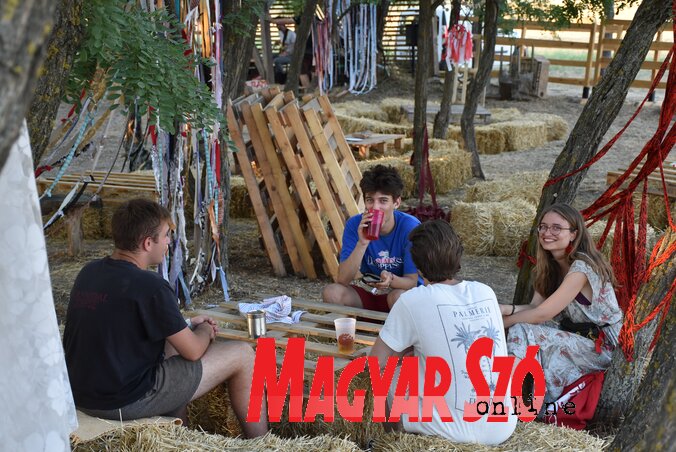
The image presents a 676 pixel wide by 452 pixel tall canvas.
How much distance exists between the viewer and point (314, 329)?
360 centimetres

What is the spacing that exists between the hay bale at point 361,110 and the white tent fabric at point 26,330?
482 inches

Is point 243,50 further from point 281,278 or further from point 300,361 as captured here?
point 300,361

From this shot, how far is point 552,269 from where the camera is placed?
3828 millimetres

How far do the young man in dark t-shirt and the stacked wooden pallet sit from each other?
2974mm

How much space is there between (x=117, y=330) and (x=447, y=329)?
112 cm

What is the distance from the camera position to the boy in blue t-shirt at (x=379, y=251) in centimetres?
409

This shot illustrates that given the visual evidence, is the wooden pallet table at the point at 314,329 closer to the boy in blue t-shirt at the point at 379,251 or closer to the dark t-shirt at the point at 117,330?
the boy in blue t-shirt at the point at 379,251

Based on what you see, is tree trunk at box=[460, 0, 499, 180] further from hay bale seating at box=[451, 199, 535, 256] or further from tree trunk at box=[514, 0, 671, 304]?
tree trunk at box=[514, 0, 671, 304]

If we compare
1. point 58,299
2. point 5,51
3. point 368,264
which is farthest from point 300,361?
point 58,299

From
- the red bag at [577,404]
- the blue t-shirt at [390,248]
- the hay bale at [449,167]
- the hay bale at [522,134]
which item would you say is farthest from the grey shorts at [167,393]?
the hay bale at [522,134]

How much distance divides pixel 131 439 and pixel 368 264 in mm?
1812

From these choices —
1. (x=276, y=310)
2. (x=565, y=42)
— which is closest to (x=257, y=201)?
(x=276, y=310)

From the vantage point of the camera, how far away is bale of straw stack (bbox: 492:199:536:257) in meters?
7.09

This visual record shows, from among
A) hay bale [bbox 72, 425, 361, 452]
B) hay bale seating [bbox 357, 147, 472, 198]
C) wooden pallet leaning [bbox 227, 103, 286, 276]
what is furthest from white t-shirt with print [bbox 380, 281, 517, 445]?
hay bale seating [bbox 357, 147, 472, 198]
